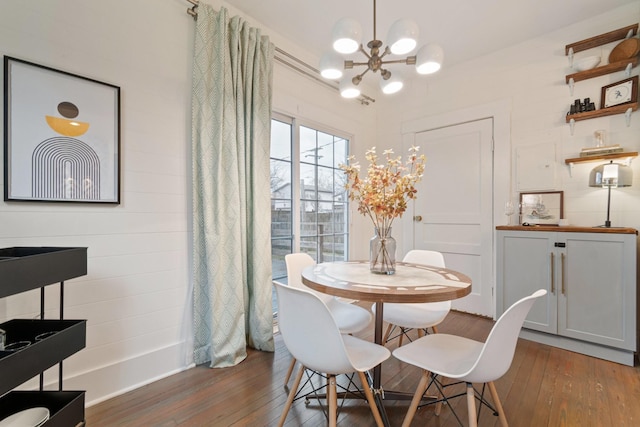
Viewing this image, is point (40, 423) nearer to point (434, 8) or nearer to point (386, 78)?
point (386, 78)

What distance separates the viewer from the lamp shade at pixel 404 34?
57.0 inches

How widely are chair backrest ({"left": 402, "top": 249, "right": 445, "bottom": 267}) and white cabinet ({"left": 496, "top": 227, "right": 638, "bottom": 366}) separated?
0.92 metres

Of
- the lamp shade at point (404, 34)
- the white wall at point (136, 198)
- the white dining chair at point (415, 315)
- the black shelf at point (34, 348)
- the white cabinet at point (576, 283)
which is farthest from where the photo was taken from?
the white cabinet at point (576, 283)

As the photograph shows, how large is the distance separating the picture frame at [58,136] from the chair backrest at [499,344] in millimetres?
2088

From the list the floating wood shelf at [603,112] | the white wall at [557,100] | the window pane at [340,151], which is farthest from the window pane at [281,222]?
the floating wood shelf at [603,112]

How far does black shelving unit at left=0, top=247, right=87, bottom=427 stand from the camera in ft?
3.46

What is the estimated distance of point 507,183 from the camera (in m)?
3.02

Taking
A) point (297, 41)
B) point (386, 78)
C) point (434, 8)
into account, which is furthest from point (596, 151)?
point (297, 41)

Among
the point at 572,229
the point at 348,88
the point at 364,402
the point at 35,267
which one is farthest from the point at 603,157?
the point at 35,267

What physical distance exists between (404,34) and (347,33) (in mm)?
284

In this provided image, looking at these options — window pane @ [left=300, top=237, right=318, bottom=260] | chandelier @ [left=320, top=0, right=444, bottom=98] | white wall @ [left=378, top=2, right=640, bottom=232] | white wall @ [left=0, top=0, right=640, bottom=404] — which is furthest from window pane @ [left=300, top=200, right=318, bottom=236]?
white wall @ [left=378, top=2, right=640, bottom=232]

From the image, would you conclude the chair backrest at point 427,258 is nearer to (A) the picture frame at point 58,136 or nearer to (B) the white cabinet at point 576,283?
(B) the white cabinet at point 576,283

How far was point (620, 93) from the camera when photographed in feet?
8.01

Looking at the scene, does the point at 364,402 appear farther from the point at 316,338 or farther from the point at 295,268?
the point at 295,268
